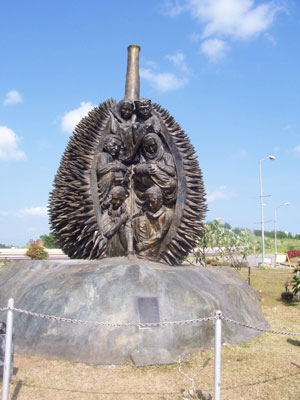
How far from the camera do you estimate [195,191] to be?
29.9 feet

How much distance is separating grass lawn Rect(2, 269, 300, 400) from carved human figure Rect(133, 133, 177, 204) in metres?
3.54

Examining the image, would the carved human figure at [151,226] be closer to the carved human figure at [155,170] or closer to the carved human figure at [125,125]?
the carved human figure at [155,170]

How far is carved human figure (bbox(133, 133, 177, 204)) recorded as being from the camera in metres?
8.54

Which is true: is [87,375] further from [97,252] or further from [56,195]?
[56,195]

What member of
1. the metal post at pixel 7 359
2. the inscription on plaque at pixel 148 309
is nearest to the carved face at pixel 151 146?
the inscription on plaque at pixel 148 309

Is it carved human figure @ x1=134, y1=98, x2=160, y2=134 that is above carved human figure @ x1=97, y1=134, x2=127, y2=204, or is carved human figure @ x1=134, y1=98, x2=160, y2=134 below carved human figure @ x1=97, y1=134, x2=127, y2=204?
above

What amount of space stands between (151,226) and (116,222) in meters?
0.78

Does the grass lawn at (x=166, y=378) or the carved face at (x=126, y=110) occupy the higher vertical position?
the carved face at (x=126, y=110)

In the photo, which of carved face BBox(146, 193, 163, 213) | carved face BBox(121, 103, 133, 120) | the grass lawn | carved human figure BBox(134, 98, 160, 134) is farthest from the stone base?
carved face BBox(121, 103, 133, 120)

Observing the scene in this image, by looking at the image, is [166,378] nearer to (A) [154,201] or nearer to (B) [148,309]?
(B) [148,309]

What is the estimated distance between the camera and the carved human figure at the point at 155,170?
28.0ft

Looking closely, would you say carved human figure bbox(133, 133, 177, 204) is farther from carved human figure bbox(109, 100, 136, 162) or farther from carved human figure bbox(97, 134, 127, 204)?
carved human figure bbox(97, 134, 127, 204)

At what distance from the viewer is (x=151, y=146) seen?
8820mm

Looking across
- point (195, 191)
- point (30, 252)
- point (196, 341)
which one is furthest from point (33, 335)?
point (30, 252)
